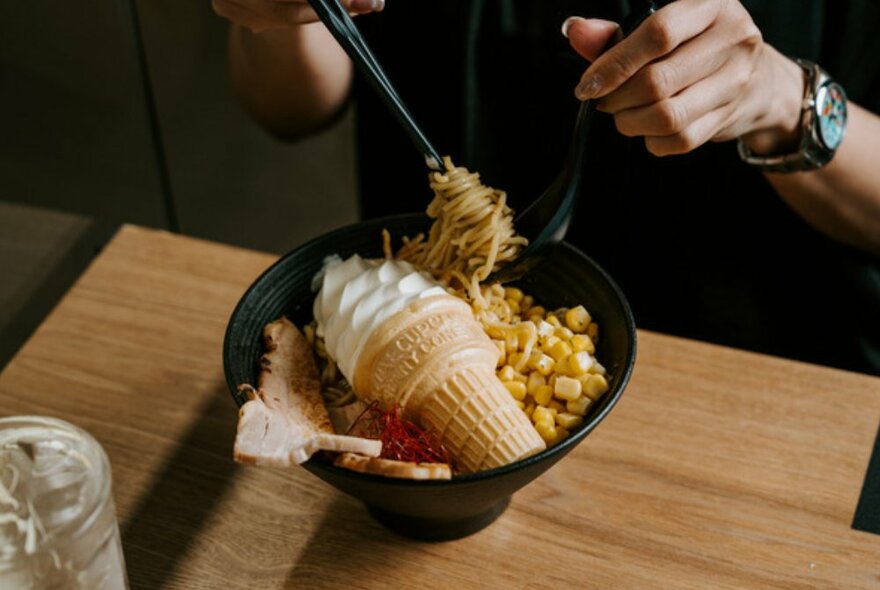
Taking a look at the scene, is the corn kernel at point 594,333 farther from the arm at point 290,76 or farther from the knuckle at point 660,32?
the arm at point 290,76

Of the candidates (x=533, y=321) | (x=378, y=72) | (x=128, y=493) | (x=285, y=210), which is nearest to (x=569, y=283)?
(x=533, y=321)

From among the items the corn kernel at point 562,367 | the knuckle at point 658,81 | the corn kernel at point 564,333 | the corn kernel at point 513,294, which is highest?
the knuckle at point 658,81

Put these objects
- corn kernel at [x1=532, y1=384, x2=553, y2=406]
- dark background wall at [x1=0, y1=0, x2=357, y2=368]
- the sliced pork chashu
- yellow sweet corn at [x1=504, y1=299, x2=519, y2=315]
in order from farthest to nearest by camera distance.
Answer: dark background wall at [x1=0, y1=0, x2=357, y2=368] < yellow sweet corn at [x1=504, y1=299, x2=519, y2=315] < corn kernel at [x1=532, y1=384, x2=553, y2=406] < the sliced pork chashu

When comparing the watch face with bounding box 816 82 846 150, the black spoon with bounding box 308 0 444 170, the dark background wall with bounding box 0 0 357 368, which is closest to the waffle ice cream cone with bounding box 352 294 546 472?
the black spoon with bounding box 308 0 444 170

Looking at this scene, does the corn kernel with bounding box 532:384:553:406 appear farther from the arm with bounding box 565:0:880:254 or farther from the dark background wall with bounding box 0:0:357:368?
the dark background wall with bounding box 0:0:357:368

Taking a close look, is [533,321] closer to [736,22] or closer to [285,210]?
[736,22]

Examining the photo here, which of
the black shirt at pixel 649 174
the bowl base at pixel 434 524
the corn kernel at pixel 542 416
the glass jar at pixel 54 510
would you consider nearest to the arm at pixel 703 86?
the black shirt at pixel 649 174

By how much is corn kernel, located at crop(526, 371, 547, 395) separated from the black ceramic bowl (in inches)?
3.2

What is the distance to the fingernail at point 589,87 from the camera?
1.14m

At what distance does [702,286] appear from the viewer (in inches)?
75.0

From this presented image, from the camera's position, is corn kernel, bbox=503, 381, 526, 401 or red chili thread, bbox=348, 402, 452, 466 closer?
red chili thread, bbox=348, 402, 452, 466

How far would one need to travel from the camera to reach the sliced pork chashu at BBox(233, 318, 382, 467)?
3.20ft

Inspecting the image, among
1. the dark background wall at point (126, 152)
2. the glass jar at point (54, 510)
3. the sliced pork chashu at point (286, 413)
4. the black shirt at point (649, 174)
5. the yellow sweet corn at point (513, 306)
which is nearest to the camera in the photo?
the glass jar at point (54, 510)

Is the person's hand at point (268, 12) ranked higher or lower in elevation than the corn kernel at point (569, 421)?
higher
